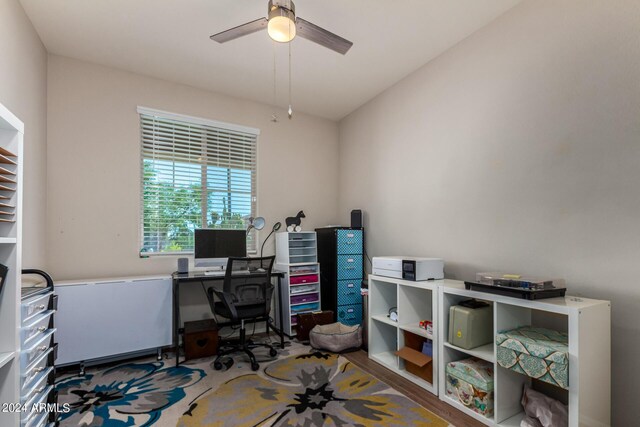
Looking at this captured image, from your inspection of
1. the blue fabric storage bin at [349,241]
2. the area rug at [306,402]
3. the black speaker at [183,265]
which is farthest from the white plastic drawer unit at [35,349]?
the blue fabric storage bin at [349,241]

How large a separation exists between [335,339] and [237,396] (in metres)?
1.11

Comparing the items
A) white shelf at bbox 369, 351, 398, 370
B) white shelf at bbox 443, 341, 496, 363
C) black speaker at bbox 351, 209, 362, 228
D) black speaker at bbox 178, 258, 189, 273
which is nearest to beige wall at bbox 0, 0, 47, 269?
black speaker at bbox 178, 258, 189, 273

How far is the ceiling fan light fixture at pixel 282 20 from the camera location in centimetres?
188

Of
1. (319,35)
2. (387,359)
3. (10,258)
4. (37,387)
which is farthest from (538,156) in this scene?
(37,387)

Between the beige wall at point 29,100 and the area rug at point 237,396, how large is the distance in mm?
→ 1163

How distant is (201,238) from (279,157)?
1453 mm

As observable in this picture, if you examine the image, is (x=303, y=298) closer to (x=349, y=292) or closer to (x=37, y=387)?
(x=349, y=292)

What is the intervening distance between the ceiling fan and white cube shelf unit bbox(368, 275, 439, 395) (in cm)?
195

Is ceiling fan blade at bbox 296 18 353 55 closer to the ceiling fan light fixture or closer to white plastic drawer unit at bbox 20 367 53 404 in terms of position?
the ceiling fan light fixture

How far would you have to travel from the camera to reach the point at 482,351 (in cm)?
209

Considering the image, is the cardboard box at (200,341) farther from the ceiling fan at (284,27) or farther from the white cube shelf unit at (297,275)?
the ceiling fan at (284,27)

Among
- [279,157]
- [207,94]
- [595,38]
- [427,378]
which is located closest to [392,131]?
[279,157]

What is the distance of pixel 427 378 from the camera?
2.41 meters

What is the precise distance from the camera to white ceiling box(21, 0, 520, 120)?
7.68 feet
